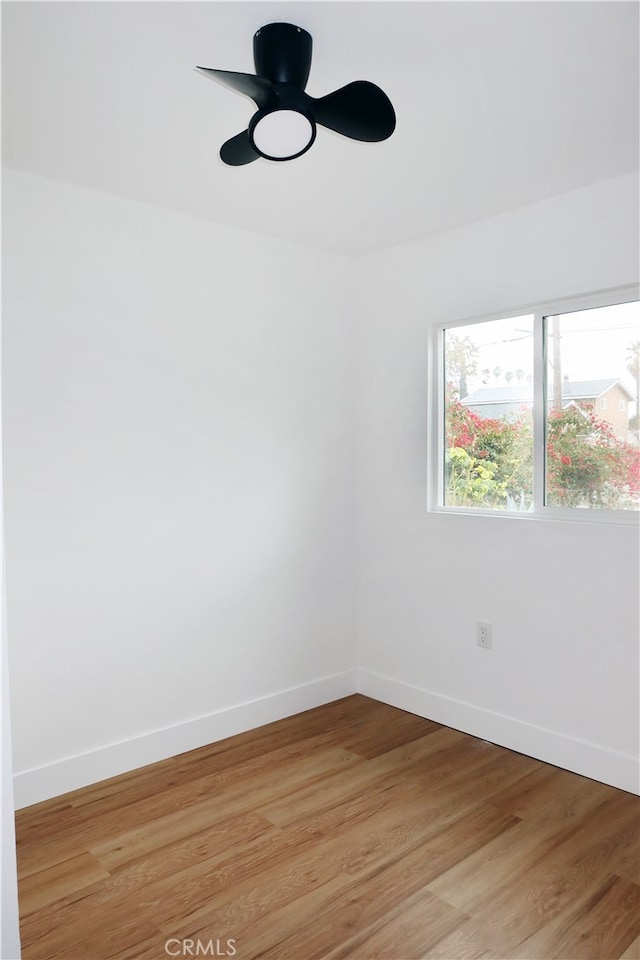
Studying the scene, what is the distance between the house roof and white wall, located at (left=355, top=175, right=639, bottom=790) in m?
0.31

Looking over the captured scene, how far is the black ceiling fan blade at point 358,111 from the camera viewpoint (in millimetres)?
1771

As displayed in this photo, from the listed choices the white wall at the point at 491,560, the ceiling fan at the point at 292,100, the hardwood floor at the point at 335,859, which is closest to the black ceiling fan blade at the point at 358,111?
the ceiling fan at the point at 292,100

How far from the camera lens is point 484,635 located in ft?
10.6

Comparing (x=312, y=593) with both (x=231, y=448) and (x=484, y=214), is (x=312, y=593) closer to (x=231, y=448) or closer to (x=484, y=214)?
(x=231, y=448)

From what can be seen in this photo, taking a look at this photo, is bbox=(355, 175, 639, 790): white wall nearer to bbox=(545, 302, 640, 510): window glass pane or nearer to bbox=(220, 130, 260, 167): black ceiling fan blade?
bbox=(545, 302, 640, 510): window glass pane

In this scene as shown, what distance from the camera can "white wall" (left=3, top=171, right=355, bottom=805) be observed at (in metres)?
2.68

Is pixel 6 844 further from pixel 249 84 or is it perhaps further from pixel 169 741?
pixel 169 741

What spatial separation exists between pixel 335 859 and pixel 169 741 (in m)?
1.08

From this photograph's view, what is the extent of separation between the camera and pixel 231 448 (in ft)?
10.8

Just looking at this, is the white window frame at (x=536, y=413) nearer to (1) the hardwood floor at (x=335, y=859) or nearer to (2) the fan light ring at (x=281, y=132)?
(1) the hardwood floor at (x=335, y=859)

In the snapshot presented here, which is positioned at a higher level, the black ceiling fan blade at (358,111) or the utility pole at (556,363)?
the black ceiling fan blade at (358,111)

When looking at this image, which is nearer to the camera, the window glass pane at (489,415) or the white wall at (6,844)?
the white wall at (6,844)

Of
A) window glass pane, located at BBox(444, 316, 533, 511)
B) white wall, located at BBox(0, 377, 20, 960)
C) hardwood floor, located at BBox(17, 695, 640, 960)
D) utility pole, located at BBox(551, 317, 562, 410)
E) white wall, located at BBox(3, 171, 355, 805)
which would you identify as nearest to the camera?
white wall, located at BBox(0, 377, 20, 960)

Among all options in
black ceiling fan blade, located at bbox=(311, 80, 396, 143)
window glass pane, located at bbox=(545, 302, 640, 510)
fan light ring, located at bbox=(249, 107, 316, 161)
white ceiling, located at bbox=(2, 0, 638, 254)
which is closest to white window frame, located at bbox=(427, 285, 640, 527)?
window glass pane, located at bbox=(545, 302, 640, 510)
